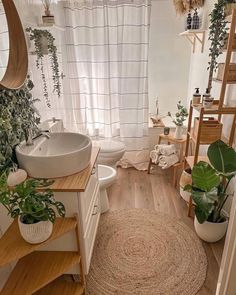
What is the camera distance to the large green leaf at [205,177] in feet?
5.34

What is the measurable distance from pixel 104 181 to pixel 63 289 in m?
0.91

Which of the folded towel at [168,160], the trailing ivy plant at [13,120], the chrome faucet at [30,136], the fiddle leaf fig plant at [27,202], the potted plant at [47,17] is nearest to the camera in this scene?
the fiddle leaf fig plant at [27,202]

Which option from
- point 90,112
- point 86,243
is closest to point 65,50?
point 90,112

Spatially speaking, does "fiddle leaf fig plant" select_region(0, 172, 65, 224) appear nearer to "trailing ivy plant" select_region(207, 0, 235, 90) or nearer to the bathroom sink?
the bathroom sink

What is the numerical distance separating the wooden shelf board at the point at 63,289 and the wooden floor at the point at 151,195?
3.31 ft

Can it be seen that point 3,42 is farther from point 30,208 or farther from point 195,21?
point 195,21

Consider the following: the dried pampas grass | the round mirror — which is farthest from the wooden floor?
the dried pampas grass

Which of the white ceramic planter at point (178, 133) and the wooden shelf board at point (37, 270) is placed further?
the white ceramic planter at point (178, 133)

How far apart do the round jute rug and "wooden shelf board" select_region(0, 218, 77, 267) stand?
0.60m

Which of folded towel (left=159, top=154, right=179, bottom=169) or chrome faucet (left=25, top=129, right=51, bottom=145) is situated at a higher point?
chrome faucet (left=25, top=129, right=51, bottom=145)

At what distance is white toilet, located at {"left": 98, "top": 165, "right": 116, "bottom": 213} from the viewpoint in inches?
81.9

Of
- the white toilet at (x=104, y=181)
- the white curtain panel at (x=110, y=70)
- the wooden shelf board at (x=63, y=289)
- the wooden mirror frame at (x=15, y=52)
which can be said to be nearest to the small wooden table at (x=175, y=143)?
the white curtain panel at (x=110, y=70)

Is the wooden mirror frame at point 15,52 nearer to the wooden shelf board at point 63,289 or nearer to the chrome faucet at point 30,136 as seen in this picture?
the chrome faucet at point 30,136

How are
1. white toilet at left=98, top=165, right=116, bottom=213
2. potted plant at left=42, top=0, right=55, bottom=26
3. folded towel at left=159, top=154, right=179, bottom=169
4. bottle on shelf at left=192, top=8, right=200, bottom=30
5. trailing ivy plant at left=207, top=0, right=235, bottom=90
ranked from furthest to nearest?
1. folded towel at left=159, top=154, right=179, bottom=169
2. bottle on shelf at left=192, top=8, right=200, bottom=30
3. white toilet at left=98, top=165, right=116, bottom=213
4. potted plant at left=42, top=0, right=55, bottom=26
5. trailing ivy plant at left=207, top=0, right=235, bottom=90
